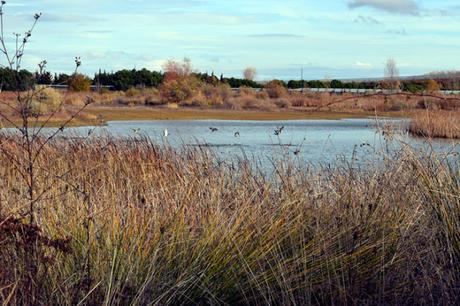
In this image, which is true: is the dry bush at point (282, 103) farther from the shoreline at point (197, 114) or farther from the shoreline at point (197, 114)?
the shoreline at point (197, 114)

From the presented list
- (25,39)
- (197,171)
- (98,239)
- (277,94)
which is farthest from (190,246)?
(277,94)

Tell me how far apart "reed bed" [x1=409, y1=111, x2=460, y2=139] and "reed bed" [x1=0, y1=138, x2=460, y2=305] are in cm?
75

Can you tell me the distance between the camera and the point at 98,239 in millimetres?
5520

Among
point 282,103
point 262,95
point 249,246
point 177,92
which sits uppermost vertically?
point 249,246

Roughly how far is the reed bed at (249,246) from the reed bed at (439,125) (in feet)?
2.48

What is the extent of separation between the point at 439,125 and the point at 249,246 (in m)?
10.2

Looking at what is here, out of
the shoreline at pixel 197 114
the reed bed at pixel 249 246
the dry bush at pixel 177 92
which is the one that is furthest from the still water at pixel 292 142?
the dry bush at pixel 177 92

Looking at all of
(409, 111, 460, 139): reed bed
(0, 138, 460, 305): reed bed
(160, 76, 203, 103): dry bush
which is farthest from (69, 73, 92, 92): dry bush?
(160, 76, 203, 103): dry bush

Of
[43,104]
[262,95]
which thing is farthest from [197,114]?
[43,104]

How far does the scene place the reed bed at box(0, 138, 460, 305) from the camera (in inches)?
202

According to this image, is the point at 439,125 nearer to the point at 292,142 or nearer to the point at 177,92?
the point at 292,142

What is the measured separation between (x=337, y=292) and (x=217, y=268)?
841mm

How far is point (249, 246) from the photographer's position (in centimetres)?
590

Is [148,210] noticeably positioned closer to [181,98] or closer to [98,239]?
[98,239]
